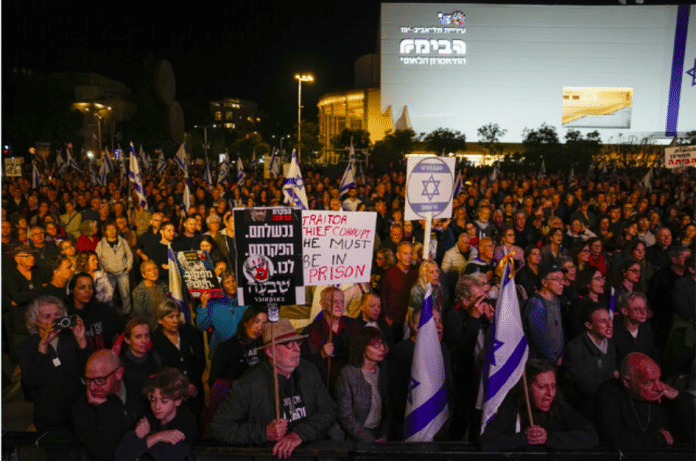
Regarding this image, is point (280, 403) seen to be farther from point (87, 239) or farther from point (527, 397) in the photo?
point (87, 239)

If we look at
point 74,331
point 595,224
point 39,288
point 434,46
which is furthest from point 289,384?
point 434,46

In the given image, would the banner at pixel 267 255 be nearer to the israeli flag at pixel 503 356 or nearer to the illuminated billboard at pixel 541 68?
the israeli flag at pixel 503 356

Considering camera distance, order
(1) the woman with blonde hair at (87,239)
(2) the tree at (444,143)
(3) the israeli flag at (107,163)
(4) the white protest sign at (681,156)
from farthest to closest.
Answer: (2) the tree at (444,143)
(3) the israeli flag at (107,163)
(4) the white protest sign at (681,156)
(1) the woman with blonde hair at (87,239)

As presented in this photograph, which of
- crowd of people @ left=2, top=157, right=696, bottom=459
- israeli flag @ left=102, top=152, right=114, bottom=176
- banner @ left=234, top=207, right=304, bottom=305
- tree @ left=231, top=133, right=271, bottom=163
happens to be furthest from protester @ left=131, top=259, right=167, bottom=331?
tree @ left=231, top=133, right=271, bottom=163

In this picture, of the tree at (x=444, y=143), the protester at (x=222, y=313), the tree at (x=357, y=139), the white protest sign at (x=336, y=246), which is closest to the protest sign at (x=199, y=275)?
the protester at (x=222, y=313)

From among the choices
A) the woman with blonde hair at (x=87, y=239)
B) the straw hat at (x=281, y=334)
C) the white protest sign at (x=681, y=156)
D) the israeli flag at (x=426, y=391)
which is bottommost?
the israeli flag at (x=426, y=391)

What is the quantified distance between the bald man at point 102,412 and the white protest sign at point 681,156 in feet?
30.6

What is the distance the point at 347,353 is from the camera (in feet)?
14.4

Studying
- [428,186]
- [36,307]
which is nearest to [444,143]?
[428,186]

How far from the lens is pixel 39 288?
6012mm

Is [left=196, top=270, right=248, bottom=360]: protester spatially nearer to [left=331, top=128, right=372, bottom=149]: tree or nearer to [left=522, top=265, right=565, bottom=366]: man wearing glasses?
[left=522, top=265, right=565, bottom=366]: man wearing glasses


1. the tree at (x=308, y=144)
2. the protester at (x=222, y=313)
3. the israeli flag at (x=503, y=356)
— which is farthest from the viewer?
the tree at (x=308, y=144)

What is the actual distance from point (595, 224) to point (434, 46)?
151 ft

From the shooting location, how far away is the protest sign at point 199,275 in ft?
17.9
